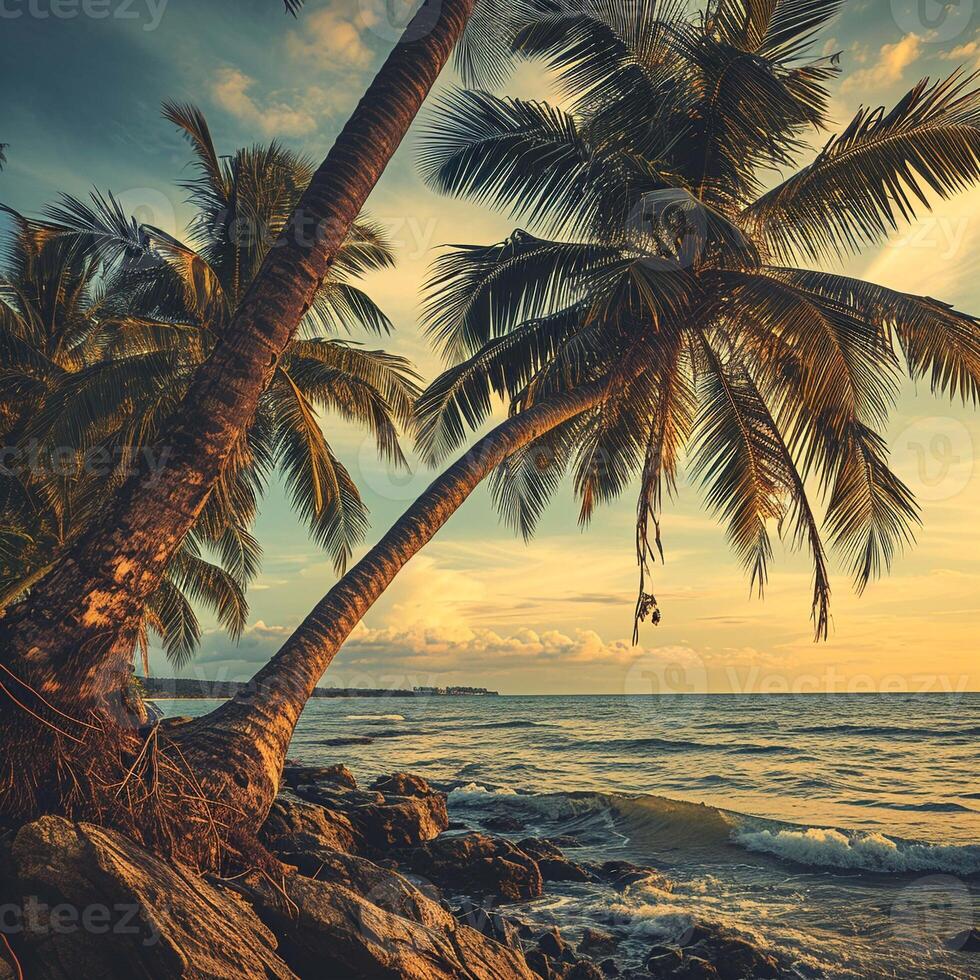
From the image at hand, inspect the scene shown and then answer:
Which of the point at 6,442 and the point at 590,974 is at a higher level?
the point at 6,442

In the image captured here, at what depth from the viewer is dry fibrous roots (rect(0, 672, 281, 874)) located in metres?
3.71

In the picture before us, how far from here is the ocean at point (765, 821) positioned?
329 inches

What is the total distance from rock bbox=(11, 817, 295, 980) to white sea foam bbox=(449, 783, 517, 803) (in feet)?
47.1

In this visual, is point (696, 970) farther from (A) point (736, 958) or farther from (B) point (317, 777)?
(B) point (317, 777)

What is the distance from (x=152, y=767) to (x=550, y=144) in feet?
28.2

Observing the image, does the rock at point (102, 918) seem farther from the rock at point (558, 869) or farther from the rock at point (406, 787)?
the rock at point (406, 787)

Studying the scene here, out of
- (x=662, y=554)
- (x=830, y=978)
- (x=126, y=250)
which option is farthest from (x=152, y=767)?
(x=126, y=250)

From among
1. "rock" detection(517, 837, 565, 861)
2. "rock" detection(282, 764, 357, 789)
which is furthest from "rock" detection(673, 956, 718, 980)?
"rock" detection(282, 764, 357, 789)

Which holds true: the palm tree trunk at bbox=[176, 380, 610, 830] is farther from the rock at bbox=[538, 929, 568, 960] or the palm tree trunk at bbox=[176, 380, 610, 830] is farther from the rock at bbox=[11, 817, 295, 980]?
the rock at bbox=[538, 929, 568, 960]

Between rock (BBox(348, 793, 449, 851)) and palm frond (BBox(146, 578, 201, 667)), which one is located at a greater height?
palm frond (BBox(146, 578, 201, 667))

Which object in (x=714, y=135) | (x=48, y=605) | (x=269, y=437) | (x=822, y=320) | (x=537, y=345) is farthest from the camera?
(x=269, y=437)

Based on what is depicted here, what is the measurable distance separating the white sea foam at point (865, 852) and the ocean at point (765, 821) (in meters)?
0.03

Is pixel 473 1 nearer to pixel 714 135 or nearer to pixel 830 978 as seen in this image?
pixel 714 135

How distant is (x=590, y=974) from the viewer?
6570 mm
